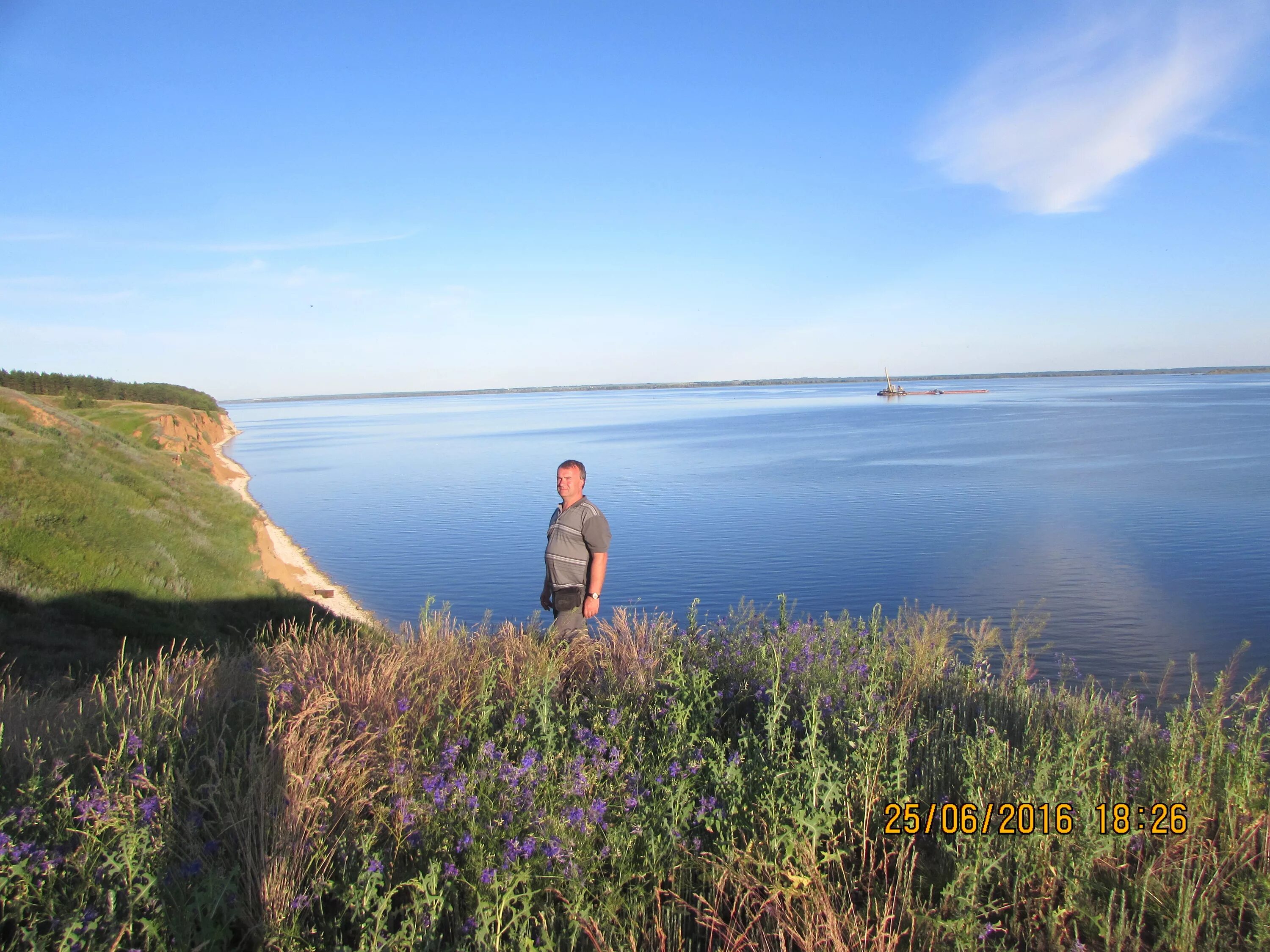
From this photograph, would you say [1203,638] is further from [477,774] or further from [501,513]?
[501,513]

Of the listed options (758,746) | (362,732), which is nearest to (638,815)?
(758,746)

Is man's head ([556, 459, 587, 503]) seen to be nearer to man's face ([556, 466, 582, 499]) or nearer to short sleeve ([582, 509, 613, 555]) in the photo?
man's face ([556, 466, 582, 499])

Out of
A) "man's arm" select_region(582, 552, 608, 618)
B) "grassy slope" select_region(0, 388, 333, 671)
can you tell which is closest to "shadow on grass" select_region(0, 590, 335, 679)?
"grassy slope" select_region(0, 388, 333, 671)

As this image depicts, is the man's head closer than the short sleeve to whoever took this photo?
No

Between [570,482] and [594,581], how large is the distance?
0.77m

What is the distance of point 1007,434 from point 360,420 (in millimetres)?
87945

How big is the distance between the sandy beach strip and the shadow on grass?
173cm

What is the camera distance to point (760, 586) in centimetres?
1694

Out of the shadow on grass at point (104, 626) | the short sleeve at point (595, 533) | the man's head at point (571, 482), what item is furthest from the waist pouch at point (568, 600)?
the shadow on grass at point (104, 626)

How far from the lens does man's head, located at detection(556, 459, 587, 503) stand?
595cm

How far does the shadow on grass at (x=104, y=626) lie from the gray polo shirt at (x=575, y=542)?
2321 millimetres
